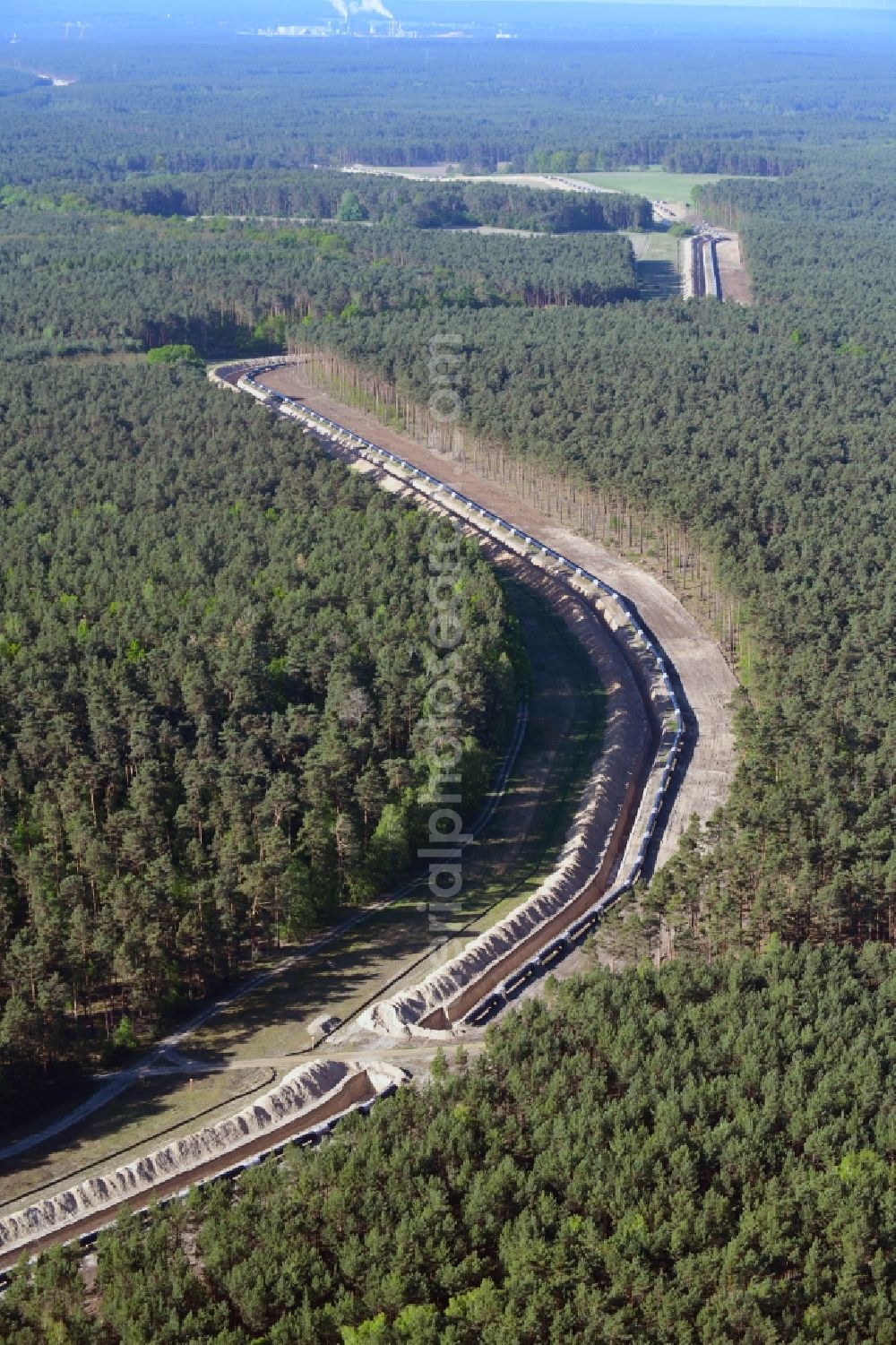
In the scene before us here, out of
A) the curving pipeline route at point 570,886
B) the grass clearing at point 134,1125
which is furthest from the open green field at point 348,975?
the curving pipeline route at point 570,886

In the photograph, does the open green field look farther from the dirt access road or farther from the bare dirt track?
the bare dirt track

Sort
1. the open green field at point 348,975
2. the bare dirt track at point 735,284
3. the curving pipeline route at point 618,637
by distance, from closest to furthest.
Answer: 1. the open green field at point 348,975
2. the curving pipeline route at point 618,637
3. the bare dirt track at point 735,284

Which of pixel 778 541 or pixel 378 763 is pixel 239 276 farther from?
pixel 378 763

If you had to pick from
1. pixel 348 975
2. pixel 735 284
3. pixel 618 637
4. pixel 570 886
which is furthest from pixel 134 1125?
pixel 735 284

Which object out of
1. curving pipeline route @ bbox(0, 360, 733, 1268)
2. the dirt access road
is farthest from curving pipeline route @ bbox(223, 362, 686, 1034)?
the dirt access road

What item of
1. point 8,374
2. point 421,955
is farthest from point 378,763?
point 8,374

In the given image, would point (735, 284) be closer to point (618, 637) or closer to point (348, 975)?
point (618, 637)

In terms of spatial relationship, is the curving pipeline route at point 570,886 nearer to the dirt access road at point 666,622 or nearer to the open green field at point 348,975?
the dirt access road at point 666,622
